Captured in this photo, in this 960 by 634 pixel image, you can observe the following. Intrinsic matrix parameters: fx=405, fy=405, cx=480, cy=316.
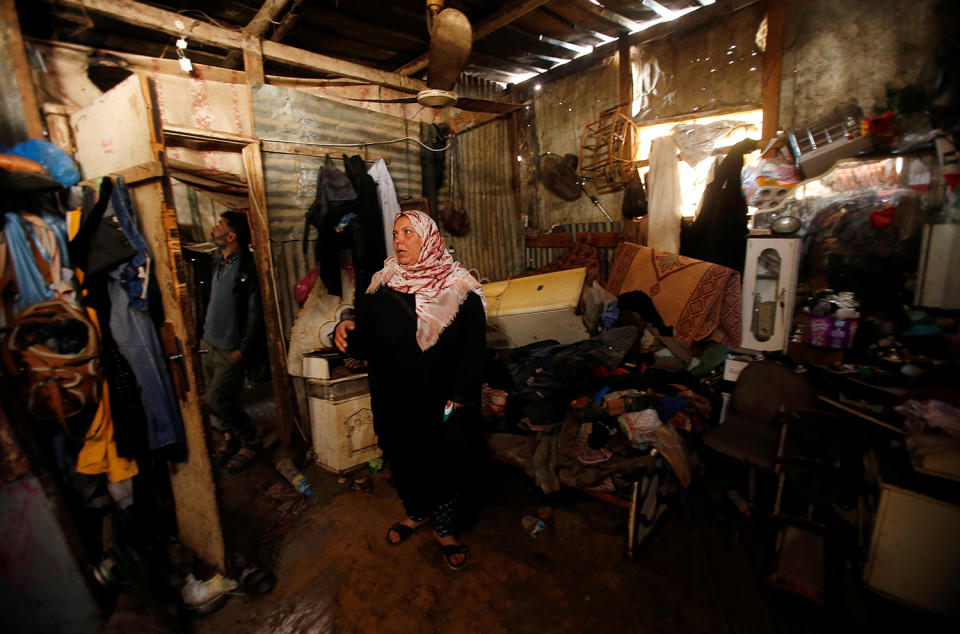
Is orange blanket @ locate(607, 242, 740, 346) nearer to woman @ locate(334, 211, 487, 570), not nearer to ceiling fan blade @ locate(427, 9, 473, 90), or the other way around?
woman @ locate(334, 211, 487, 570)

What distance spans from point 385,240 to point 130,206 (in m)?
2.24

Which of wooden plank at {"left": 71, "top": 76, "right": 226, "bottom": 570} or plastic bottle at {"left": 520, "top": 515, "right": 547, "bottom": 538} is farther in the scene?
plastic bottle at {"left": 520, "top": 515, "right": 547, "bottom": 538}

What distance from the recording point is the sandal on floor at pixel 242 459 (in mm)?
3900

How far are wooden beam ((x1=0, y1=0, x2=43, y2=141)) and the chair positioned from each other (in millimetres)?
4871

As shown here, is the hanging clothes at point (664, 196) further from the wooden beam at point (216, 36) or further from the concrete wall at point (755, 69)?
the wooden beam at point (216, 36)

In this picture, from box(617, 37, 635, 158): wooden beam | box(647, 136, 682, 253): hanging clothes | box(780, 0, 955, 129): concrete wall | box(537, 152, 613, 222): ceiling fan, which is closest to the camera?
box(780, 0, 955, 129): concrete wall

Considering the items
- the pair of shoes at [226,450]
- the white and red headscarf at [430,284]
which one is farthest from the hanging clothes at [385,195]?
the pair of shoes at [226,450]

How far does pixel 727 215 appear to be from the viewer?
4043 mm

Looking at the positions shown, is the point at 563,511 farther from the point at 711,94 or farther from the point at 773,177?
the point at 711,94

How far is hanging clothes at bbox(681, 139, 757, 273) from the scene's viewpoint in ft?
13.1

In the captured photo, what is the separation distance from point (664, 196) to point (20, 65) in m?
5.40

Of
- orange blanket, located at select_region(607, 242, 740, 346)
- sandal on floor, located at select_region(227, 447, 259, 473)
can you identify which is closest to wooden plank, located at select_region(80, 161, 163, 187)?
sandal on floor, located at select_region(227, 447, 259, 473)

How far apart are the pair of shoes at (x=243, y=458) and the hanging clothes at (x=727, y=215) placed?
507cm

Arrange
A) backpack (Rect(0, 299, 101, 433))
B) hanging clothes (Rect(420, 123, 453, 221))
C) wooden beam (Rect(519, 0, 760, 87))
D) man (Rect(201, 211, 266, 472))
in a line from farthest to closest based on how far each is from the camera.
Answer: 1. hanging clothes (Rect(420, 123, 453, 221))
2. wooden beam (Rect(519, 0, 760, 87))
3. man (Rect(201, 211, 266, 472))
4. backpack (Rect(0, 299, 101, 433))
